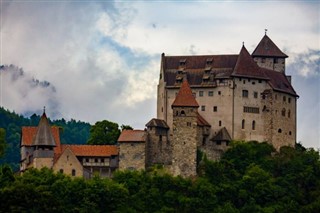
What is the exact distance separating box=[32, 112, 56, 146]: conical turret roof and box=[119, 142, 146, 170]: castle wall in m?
6.88

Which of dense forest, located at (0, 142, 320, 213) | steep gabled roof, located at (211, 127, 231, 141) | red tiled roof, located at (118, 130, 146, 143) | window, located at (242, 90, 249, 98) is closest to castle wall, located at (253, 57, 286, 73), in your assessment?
window, located at (242, 90, 249, 98)

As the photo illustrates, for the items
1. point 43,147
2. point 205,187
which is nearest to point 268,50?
point 205,187

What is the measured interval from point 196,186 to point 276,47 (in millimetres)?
23288

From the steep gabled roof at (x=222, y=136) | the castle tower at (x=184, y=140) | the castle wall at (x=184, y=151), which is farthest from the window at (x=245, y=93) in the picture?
the castle wall at (x=184, y=151)

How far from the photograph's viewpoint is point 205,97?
129m

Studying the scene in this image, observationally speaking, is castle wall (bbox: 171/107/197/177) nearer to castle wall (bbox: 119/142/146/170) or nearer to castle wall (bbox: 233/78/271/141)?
castle wall (bbox: 119/142/146/170)

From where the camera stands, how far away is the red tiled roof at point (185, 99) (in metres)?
124

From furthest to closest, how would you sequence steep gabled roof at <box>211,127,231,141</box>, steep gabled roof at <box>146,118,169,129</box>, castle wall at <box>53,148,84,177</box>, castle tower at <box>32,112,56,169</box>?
steep gabled roof at <box>211,127,231,141</box> → steep gabled roof at <box>146,118,169,129</box> → castle tower at <box>32,112,56,169</box> → castle wall at <box>53,148,84,177</box>

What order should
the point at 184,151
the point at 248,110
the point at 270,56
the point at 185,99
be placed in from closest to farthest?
1. the point at 184,151
2. the point at 185,99
3. the point at 248,110
4. the point at 270,56

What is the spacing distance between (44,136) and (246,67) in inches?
878

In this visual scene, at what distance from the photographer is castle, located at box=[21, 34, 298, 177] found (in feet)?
405

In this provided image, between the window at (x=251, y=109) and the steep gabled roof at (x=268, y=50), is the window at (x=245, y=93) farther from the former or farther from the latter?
the steep gabled roof at (x=268, y=50)

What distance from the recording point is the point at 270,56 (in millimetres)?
137000

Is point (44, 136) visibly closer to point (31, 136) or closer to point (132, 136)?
point (31, 136)
